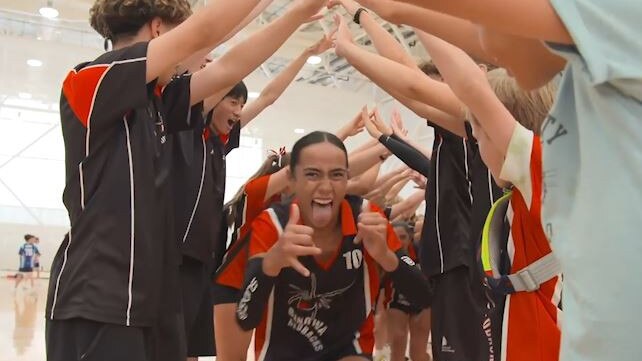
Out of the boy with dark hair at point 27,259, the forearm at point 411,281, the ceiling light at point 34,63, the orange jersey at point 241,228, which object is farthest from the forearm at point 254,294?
the boy with dark hair at point 27,259

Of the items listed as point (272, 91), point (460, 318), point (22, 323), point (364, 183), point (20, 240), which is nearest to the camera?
point (460, 318)

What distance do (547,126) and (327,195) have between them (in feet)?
5.93

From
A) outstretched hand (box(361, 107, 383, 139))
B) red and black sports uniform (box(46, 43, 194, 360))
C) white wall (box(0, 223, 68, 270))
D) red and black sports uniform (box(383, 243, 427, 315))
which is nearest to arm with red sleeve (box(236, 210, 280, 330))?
red and black sports uniform (box(46, 43, 194, 360))

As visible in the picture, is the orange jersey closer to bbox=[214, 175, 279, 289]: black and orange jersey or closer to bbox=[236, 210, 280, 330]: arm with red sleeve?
bbox=[214, 175, 279, 289]: black and orange jersey

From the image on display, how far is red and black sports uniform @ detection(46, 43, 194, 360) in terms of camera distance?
1.83 metres

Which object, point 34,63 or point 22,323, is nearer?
point 22,323

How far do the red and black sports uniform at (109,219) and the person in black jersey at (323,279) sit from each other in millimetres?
766

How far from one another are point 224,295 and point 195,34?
1573mm

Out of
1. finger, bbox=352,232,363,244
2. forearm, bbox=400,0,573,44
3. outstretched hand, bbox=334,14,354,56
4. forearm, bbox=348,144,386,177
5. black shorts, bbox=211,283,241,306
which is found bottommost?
black shorts, bbox=211,283,241,306

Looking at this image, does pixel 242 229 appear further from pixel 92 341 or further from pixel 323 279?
pixel 92 341

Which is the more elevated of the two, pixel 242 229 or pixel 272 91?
pixel 272 91

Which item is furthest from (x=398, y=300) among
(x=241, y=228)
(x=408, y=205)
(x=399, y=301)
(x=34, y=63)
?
(x=34, y=63)

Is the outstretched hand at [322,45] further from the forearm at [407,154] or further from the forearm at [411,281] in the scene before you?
the forearm at [411,281]

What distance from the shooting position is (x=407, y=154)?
344 centimetres
